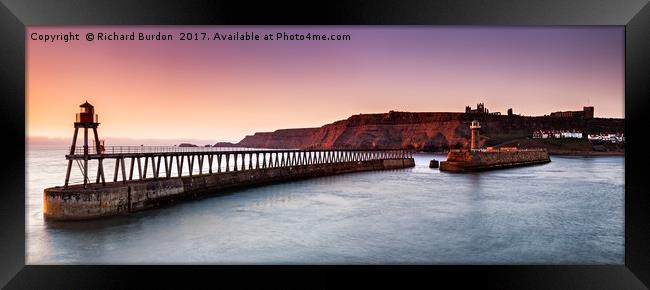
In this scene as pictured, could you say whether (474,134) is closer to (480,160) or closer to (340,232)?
(480,160)

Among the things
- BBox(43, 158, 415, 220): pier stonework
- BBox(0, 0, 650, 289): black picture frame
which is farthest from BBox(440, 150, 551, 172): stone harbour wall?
BBox(0, 0, 650, 289): black picture frame

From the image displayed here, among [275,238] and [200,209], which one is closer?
[275,238]

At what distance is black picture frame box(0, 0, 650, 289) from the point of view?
16.5 ft

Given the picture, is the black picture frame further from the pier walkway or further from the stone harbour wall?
the stone harbour wall

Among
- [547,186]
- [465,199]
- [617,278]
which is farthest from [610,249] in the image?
[547,186]

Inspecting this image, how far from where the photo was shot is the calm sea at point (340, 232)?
7309 mm

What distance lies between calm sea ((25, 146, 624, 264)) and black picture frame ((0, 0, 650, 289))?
2.04 feet

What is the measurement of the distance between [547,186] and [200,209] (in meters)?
16.6
